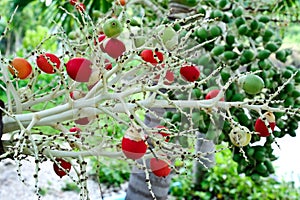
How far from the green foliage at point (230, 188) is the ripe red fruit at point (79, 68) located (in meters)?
1.87

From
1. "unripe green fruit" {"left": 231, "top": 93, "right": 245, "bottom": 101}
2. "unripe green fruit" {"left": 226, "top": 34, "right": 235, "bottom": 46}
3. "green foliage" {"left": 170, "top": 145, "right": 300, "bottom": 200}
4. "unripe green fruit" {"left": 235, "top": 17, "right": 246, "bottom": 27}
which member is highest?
"unripe green fruit" {"left": 235, "top": 17, "right": 246, "bottom": 27}

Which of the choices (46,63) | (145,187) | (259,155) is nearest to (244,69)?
(259,155)

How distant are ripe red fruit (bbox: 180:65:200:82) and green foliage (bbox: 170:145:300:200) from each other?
1801 mm

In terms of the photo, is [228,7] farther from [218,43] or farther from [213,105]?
[213,105]

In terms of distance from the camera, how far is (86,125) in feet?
1.98

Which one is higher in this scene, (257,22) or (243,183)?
(257,22)

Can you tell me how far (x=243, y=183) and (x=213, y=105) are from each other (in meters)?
2.00

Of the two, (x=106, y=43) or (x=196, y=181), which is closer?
(x=106, y=43)

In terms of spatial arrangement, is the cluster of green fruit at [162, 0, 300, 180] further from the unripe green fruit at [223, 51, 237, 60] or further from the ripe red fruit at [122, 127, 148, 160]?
the ripe red fruit at [122, 127, 148, 160]

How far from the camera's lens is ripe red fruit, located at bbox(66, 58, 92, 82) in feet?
1.72

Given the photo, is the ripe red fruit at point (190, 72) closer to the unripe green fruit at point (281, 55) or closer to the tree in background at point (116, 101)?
the tree in background at point (116, 101)

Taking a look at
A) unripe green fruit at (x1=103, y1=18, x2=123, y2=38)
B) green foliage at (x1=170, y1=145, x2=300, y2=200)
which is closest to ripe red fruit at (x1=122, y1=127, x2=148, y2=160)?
unripe green fruit at (x1=103, y1=18, x2=123, y2=38)

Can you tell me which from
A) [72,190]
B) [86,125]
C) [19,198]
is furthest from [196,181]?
[86,125]

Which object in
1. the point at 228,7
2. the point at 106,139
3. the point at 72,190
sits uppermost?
the point at 228,7
